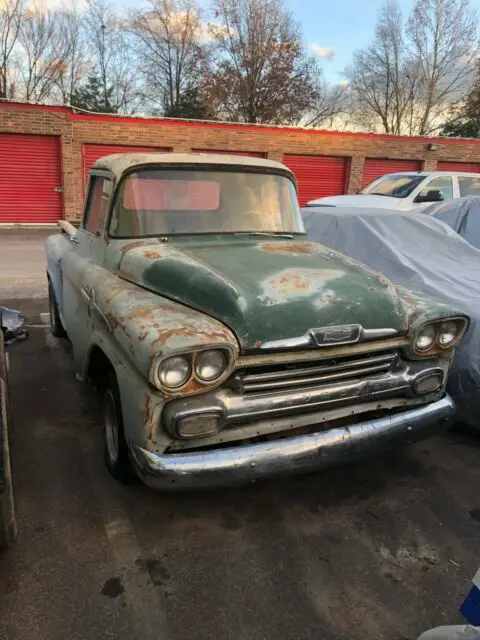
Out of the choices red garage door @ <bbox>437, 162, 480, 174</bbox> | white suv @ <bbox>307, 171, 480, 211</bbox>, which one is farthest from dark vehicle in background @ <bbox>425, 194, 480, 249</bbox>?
red garage door @ <bbox>437, 162, 480, 174</bbox>

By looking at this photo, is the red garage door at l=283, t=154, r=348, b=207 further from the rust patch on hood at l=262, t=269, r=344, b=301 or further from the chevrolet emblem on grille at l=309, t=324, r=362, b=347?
the chevrolet emblem on grille at l=309, t=324, r=362, b=347

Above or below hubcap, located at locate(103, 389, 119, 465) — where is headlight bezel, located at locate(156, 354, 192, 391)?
above

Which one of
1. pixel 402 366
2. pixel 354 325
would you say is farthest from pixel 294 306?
pixel 402 366

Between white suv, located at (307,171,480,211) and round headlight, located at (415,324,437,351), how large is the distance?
21.8 feet

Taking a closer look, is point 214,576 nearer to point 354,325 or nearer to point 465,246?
point 354,325

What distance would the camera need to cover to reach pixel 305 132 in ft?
58.9

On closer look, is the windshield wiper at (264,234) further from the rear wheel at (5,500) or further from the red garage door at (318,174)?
the red garage door at (318,174)

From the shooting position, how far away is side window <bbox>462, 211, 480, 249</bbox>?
580cm

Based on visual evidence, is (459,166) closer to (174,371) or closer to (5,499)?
(174,371)

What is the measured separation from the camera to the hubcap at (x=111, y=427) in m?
2.95

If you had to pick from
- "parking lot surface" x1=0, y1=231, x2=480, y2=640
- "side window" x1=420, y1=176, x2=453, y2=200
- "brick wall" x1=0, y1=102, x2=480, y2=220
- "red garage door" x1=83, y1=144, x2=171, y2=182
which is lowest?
"parking lot surface" x1=0, y1=231, x2=480, y2=640

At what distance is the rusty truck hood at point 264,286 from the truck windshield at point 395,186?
698 cm

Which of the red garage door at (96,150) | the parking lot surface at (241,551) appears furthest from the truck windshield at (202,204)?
the red garage door at (96,150)

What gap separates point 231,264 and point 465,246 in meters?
3.11
